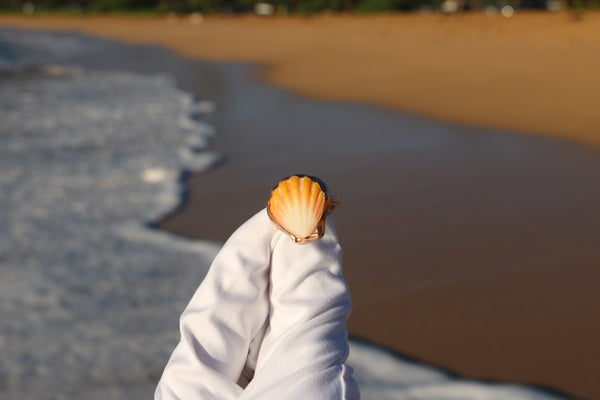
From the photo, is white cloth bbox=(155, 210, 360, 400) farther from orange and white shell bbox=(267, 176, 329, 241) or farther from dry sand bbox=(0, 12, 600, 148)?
dry sand bbox=(0, 12, 600, 148)

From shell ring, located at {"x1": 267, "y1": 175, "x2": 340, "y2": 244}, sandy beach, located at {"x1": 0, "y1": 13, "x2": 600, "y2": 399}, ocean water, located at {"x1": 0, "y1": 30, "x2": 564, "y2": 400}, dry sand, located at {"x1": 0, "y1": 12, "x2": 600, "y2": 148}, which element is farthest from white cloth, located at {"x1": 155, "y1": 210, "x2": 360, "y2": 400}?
dry sand, located at {"x1": 0, "y1": 12, "x2": 600, "y2": 148}

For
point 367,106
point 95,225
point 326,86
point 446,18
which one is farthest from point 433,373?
point 446,18

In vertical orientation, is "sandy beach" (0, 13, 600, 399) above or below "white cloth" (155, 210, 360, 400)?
below

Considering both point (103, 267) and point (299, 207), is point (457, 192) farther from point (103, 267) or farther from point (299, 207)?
point (299, 207)

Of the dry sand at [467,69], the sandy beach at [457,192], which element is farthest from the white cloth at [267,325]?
the dry sand at [467,69]

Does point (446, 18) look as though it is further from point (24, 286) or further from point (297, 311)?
point (297, 311)
